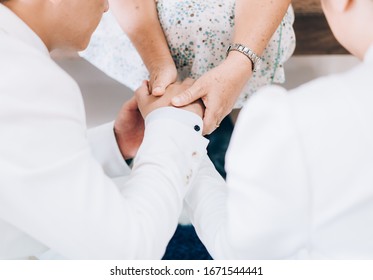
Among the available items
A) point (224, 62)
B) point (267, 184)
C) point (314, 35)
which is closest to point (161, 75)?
point (224, 62)

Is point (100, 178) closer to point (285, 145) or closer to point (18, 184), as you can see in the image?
point (18, 184)

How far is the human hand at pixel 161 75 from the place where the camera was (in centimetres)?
93

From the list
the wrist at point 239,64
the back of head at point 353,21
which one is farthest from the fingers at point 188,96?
the back of head at point 353,21

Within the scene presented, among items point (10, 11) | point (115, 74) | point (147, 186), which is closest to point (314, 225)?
point (147, 186)

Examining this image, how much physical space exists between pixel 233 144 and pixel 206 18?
62 centimetres

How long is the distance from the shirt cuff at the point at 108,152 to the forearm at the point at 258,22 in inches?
14.5

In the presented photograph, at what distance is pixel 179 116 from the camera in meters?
0.83

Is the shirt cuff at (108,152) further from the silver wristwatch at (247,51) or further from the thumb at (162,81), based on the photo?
the silver wristwatch at (247,51)

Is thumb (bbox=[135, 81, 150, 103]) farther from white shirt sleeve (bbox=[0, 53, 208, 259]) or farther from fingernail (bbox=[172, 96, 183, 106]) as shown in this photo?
white shirt sleeve (bbox=[0, 53, 208, 259])

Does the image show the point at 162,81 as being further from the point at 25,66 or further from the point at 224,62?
the point at 25,66

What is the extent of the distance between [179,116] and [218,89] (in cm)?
16

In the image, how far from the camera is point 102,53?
1305 mm
